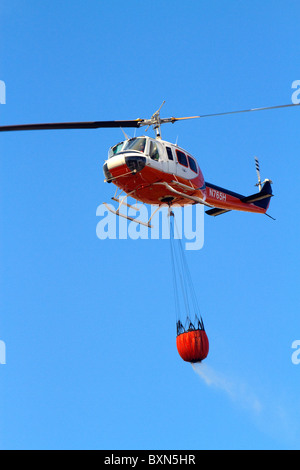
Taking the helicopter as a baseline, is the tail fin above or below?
above

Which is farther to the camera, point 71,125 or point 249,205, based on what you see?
point 249,205

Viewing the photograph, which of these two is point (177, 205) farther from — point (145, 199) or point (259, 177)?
point (259, 177)

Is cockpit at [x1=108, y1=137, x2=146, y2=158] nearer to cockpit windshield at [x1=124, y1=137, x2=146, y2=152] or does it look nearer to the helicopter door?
cockpit windshield at [x1=124, y1=137, x2=146, y2=152]

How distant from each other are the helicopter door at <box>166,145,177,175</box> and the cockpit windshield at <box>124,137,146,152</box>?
55.3 inches

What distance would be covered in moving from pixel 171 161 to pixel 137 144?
6.39 ft

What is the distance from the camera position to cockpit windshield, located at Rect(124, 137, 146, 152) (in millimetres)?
40281

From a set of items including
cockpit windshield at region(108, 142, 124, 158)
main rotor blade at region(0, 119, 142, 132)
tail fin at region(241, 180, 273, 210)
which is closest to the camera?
main rotor blade at region(0, 119, 142, 132)

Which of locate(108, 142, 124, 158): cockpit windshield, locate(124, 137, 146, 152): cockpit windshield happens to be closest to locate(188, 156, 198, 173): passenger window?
locate(124, 137, 146, 152): cockpit windshield

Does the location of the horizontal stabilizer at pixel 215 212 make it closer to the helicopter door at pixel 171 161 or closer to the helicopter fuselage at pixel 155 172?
the helicopter fuselage at pixel 155 172

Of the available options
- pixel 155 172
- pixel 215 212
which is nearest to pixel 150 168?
pixel 155 172
